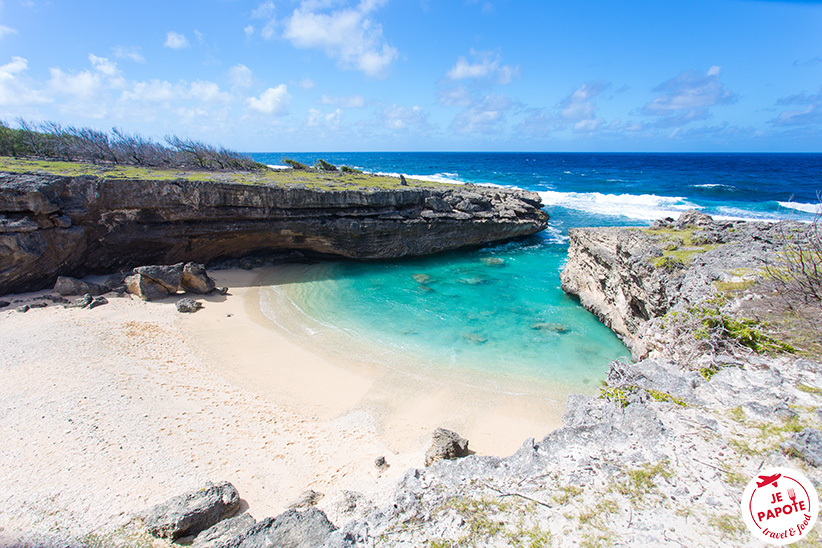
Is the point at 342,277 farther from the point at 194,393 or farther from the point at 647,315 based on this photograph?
the point at 647,315

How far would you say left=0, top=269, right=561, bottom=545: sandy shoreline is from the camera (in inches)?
285

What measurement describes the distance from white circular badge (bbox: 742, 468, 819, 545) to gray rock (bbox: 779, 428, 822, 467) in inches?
19.8

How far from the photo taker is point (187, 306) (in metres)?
16.1

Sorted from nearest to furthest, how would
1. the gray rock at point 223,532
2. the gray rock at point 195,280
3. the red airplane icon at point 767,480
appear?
the red airplane icon at point 767,480
the gray rock at point 223,532
the gray rock at point 195,280

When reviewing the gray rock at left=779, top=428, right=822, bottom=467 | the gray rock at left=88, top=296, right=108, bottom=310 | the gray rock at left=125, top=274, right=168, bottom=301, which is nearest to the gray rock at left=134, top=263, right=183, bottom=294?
the gray rock at left=125, top=274, right=168, bottom=301

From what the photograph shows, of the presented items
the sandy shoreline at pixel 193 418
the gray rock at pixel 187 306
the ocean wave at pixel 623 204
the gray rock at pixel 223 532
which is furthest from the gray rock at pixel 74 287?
the ocean wave at pixel 623 204

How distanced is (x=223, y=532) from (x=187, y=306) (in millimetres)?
12982

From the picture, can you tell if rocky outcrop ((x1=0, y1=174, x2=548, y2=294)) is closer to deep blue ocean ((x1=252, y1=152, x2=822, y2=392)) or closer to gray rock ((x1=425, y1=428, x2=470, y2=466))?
deep blue ocean ((x1=252, y1=152, x2=822, y2=392))

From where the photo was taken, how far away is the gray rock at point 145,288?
16.9 metres

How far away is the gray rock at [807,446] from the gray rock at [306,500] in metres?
7.46

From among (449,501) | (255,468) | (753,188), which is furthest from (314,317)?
(753,188)

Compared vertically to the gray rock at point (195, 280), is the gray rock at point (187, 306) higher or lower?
lower

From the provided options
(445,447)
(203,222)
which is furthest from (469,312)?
(203,222)

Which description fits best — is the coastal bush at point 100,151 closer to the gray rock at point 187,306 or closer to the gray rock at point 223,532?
the gray rock at point 187,306
